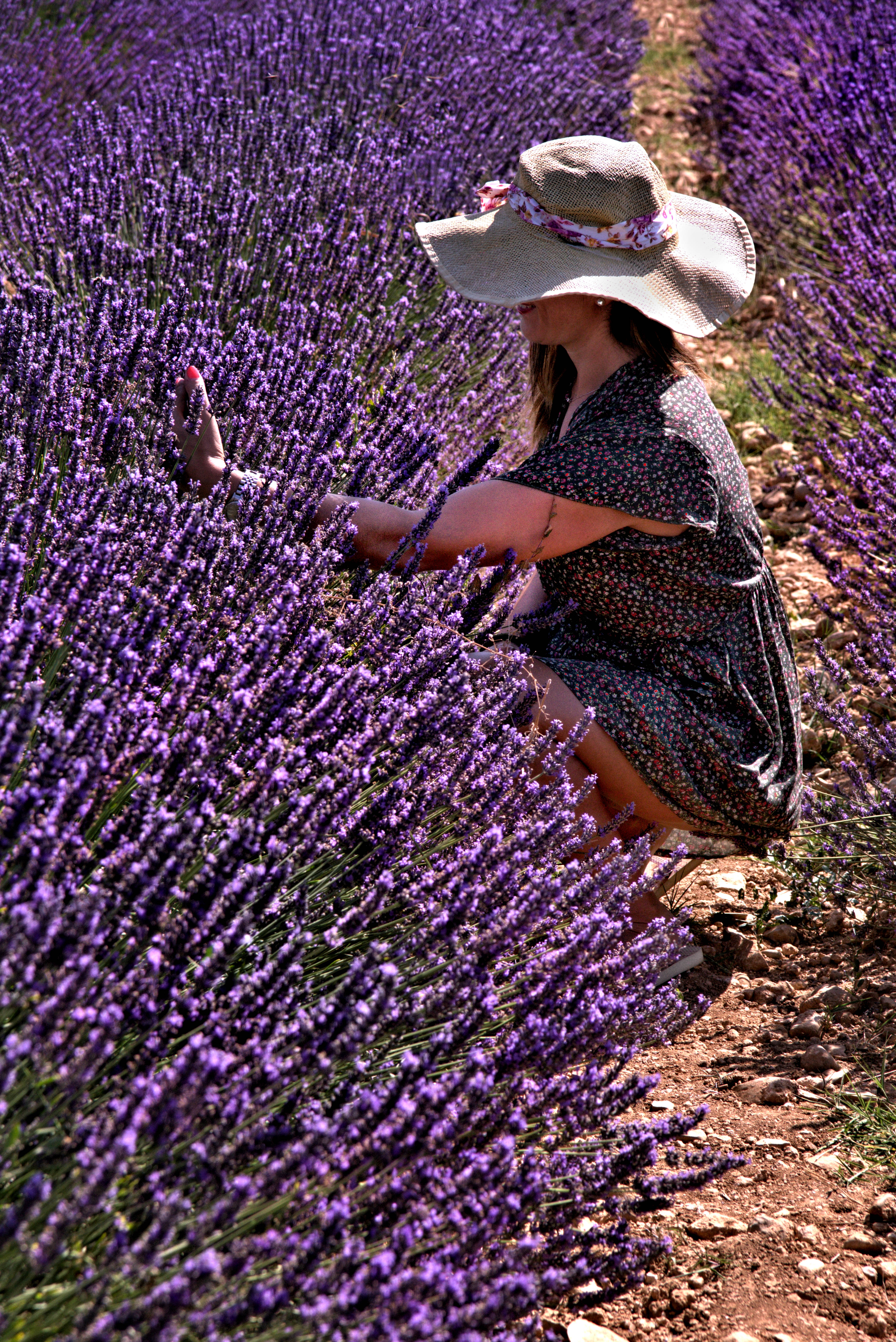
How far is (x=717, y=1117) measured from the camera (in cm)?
201

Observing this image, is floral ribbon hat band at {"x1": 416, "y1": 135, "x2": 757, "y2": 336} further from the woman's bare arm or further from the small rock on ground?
the small rock on ground

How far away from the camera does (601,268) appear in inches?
87.7

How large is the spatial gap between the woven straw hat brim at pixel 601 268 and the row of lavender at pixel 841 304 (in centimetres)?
86

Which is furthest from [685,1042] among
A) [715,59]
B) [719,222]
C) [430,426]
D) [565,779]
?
[715,59]

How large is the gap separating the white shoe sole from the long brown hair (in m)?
1.15

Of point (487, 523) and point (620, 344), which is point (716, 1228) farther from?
point (620, 344)

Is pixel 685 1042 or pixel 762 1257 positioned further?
pixel 685 1042

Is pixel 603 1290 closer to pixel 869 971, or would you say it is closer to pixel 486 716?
pixel 486 716

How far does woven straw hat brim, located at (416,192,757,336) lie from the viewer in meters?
2.20

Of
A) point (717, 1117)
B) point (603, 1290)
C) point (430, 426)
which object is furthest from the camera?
point (430, 426)

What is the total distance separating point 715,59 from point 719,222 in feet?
23.9

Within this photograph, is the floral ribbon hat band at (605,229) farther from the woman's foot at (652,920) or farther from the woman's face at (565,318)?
the woman's foot at (652,920)

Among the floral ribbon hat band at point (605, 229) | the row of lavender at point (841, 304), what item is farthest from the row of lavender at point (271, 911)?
the row of lavender at point (841, 304)

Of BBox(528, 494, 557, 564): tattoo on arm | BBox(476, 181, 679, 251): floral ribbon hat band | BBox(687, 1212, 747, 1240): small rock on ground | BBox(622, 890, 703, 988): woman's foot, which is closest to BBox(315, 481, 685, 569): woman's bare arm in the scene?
BBox(528, 494, 557, 564): tattoo on arm
